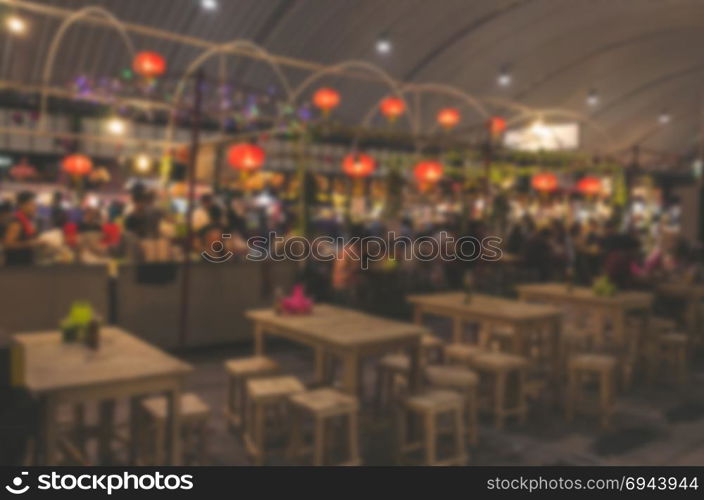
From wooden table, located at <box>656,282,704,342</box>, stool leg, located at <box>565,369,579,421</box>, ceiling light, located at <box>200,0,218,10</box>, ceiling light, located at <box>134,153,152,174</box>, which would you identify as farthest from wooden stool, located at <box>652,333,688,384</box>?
ceiling light, located at <box>200,0,218,10</box>

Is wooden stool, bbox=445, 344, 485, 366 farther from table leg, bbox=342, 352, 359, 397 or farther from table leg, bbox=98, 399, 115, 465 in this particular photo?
table leg, bbox=98, 399, 115, 465

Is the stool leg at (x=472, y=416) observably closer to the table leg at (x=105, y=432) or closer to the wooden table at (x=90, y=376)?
the wooden table at (x=90, y=376)

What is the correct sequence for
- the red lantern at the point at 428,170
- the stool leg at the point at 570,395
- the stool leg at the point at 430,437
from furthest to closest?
1. the red lantern at the point at 428,170
2. the stool leg at the point at 570,395
3. the stool leg at the point at 430,437

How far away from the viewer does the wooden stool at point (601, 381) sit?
16.2 ft

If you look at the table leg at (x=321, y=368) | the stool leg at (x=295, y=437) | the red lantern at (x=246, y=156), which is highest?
the red lantern at (x=246, y=156)

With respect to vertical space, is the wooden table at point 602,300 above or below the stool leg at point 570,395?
above

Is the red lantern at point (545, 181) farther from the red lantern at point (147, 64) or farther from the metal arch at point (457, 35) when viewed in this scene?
the metal arch at point (457, 35)

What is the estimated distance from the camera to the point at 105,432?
155 inches

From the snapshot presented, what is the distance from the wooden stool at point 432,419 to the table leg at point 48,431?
2103 mm

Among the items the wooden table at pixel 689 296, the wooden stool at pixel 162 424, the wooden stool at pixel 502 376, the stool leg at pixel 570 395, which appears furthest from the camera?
the wooden table at pixel 689 296

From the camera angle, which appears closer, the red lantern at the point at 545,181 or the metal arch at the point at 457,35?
the red lantern at the point at 545,181

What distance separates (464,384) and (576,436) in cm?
104

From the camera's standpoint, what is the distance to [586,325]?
9.34 m

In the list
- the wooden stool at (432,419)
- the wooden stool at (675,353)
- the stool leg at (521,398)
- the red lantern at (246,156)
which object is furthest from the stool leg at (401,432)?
the wooden stool at (675,353)
